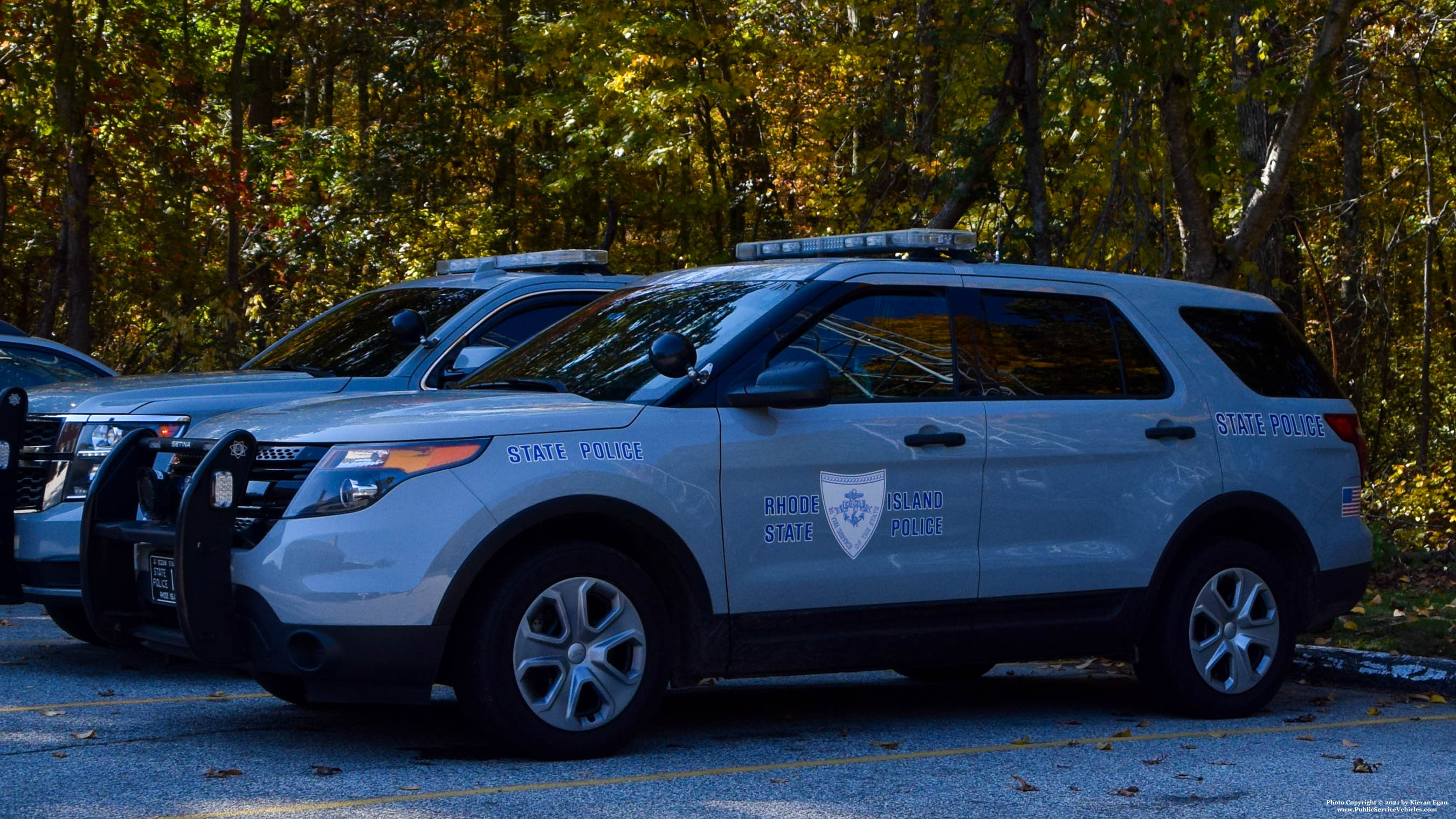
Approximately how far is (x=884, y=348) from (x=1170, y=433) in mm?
1372

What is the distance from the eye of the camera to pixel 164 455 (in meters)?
7.00

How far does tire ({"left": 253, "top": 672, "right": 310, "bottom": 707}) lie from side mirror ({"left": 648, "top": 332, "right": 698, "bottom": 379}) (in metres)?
1.69

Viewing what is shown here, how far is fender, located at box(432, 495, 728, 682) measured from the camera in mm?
5504

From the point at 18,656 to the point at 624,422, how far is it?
13.3ft

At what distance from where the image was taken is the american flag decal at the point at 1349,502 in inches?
302

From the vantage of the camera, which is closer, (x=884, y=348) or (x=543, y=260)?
(x=884, y=348)

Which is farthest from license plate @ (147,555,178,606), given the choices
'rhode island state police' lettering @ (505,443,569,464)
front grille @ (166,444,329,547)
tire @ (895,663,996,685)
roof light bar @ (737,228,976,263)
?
tire @ (895,663,996,685)

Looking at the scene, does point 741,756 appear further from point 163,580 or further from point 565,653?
point 163,580

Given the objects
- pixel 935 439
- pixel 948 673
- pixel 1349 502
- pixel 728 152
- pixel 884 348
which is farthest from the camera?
pixel 728 152

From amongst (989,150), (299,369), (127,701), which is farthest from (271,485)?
(989,150)

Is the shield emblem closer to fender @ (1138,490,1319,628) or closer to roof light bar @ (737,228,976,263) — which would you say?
roof light bar @ (737,228,976,263)

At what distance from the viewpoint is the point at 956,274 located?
679 centimetres

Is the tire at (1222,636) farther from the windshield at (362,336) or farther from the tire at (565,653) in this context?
the windshield at (362,336)

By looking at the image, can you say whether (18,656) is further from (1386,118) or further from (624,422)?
(1386,118)
